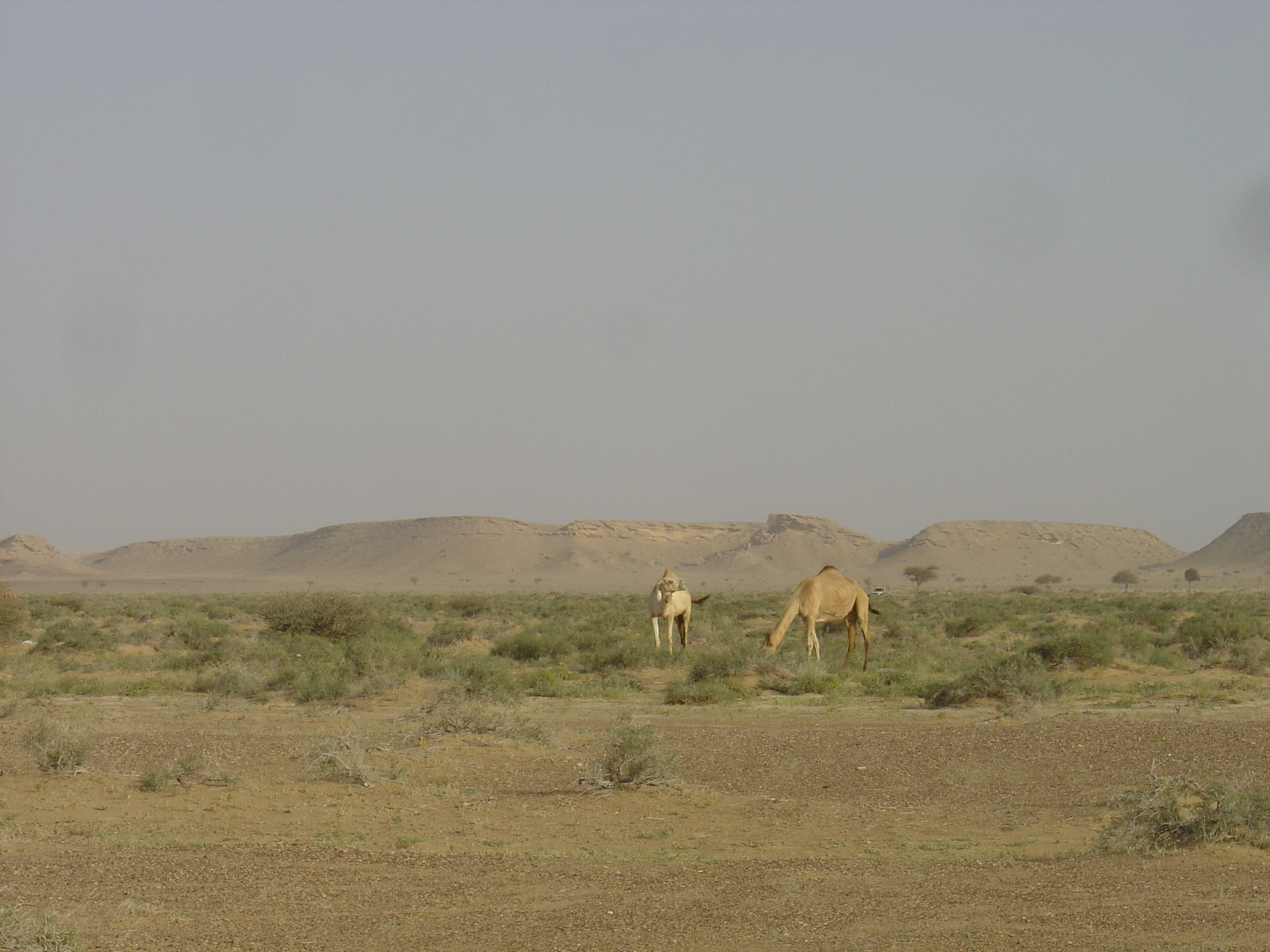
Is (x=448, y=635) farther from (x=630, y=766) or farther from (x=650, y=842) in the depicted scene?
(x=650, y=842)

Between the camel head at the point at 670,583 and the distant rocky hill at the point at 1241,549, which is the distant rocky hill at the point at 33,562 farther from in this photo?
the camel head at the point at 670,583

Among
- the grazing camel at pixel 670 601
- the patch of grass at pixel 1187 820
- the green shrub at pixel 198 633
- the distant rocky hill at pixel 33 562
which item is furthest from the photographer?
the distant rocky hill at pixel 33 562

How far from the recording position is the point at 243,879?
8.88 meters

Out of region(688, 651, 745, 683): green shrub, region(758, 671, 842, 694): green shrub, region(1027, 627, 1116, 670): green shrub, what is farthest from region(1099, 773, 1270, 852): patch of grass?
region(1027, 627, 1116, 670): green shrub

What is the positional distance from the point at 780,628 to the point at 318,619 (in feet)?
52.8

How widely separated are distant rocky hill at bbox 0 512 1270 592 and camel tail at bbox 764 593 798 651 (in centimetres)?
9990

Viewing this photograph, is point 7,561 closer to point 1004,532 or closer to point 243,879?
point 1004,532

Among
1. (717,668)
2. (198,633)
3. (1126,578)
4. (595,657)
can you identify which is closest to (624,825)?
(717,668)

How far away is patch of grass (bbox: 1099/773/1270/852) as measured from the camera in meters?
8.99

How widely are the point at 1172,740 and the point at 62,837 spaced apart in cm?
1138

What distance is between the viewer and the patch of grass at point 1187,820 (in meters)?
8.99

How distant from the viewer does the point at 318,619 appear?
3203cm

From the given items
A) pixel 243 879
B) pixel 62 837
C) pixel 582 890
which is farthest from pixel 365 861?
pixel 62 837

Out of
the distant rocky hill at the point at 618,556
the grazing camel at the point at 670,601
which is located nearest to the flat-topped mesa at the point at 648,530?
the distant rocky hill at the point at 618,556
